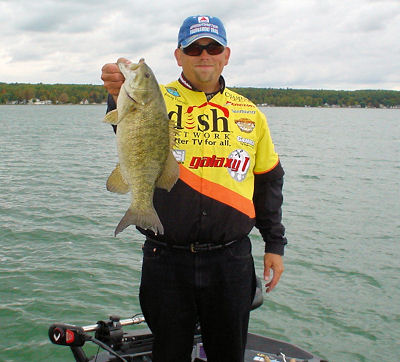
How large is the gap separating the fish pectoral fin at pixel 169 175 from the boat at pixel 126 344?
1424 millimetres

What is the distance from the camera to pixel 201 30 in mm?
3398

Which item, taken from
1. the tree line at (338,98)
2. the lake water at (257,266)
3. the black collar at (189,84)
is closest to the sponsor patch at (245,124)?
the black collar at (189,84)

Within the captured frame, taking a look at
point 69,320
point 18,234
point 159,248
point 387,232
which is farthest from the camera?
point 387,232

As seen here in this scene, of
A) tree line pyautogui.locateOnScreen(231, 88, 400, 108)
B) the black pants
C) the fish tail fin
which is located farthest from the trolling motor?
tree line pyautogui.locateOnScreen(231, 88, 400, 108)

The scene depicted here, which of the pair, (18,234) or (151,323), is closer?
(151,323)

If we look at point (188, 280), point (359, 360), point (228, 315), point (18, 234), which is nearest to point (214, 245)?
point (188, 280)

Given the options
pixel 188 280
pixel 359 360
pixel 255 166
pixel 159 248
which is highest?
pixel 255 166

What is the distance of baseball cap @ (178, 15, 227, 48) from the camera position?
3.40m

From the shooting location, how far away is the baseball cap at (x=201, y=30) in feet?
11.2

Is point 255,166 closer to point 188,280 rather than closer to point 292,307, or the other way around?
point 188,280

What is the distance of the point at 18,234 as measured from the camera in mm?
11602

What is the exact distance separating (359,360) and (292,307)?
66.8 inches

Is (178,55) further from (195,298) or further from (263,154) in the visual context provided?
(195,298)

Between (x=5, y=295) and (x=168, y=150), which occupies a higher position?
(x=168, y=150)
